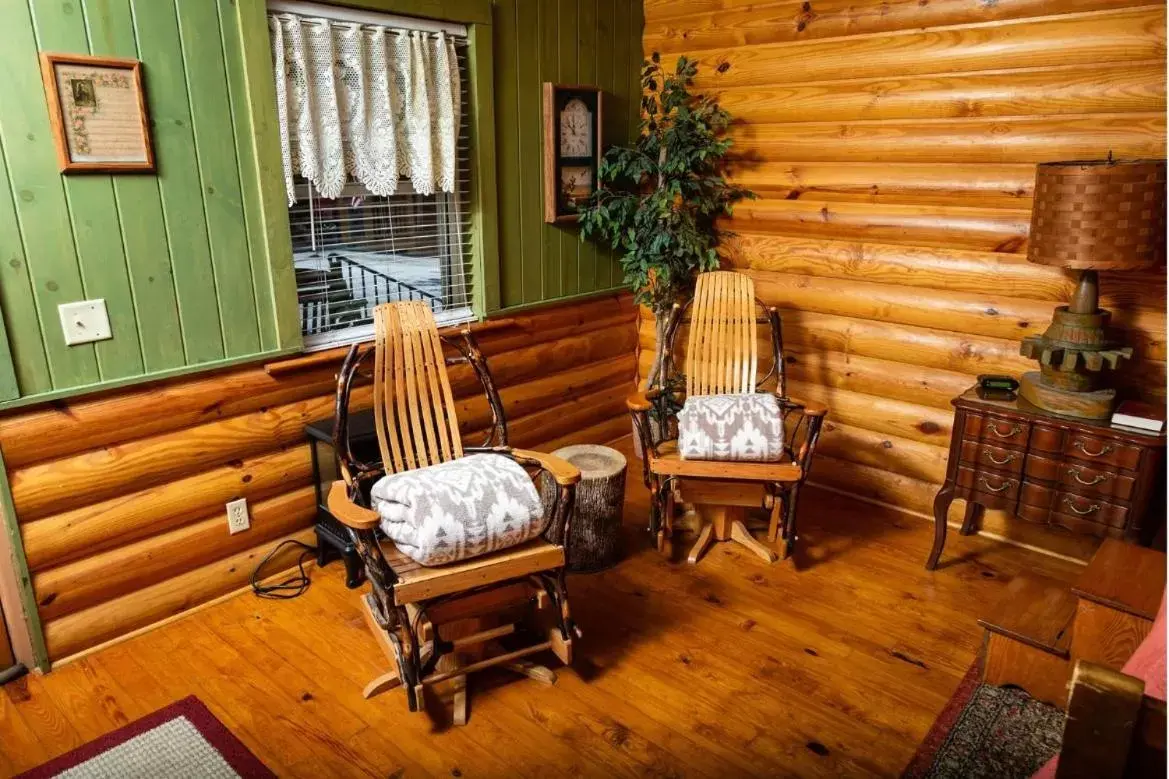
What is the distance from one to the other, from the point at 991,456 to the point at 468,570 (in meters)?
1.93

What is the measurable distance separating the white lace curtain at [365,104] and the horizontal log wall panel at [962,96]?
4.80ft

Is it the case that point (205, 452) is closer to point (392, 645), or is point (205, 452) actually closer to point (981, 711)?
point (392, 645)

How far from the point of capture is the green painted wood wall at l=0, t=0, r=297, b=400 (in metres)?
2.25

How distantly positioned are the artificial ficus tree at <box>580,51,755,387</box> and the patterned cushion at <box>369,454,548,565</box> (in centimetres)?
147

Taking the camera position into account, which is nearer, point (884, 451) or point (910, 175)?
point (910, 175)

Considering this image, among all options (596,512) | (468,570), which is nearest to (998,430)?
(596,512)

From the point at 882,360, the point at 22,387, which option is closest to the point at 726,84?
the point at 882,360

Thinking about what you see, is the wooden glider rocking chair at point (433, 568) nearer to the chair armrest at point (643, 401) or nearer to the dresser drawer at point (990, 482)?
the chair armrest at point (643, 401)

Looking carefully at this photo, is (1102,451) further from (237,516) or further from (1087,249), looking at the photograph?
(237,516)

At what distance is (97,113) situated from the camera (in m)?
2.34

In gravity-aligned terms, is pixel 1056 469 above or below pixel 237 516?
above

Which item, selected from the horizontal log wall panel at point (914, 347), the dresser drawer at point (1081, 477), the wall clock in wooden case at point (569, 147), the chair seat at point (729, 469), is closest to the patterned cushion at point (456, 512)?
the chair seat at point (729, 469)

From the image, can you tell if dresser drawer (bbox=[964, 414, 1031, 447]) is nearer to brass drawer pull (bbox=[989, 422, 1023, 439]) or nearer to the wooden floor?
brass drawer pull (bbox=[989, 422, 1023, 439])

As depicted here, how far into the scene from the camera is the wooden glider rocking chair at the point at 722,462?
3.04m
